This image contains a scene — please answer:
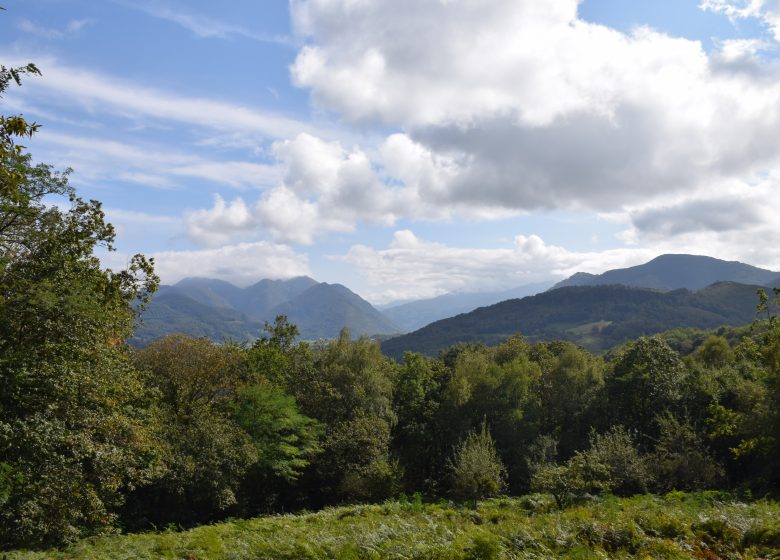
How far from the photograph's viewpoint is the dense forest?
57.8 feet

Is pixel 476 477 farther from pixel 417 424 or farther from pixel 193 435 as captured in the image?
pixel 193 435

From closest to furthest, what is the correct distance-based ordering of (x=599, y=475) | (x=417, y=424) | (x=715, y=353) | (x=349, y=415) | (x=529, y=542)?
(x=529, y=542), (x=599, y=475), (x=349, y=415), (x=417, y=424), (x=715, y=353)

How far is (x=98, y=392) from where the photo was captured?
1953 cm

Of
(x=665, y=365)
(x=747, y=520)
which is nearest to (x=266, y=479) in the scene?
(x=747, y=520)

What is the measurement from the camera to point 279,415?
126 ft

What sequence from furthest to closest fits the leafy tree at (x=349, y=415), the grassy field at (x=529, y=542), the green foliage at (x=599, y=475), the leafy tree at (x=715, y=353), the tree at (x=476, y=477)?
the leafy tree at (x=715, y=353) → the leafy tree at (x=349, y=415) → the tree at (x=476, y=477) → the green foliage at (x=599, y=475) → the grassy field at (x=529, y=542)

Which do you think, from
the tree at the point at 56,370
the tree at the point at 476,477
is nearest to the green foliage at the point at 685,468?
the tree at the point at 476,477

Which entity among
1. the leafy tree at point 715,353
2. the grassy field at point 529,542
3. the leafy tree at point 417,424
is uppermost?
the leafy tree at point 715,353

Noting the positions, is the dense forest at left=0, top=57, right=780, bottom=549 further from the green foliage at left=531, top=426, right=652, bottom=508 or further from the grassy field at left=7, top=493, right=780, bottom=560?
the grassy field at left=7, top=493, right=780, bottom=560

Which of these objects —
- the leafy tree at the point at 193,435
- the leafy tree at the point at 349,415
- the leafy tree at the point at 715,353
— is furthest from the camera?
the leafy tree at the point at 715,353

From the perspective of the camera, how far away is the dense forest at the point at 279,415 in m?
17.6

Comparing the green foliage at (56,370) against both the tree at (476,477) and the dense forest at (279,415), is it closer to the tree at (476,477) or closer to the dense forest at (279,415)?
the dense forest at (279,415)

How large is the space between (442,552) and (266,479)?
3124cm

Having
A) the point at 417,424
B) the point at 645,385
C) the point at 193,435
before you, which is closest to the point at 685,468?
the point at 645,385
